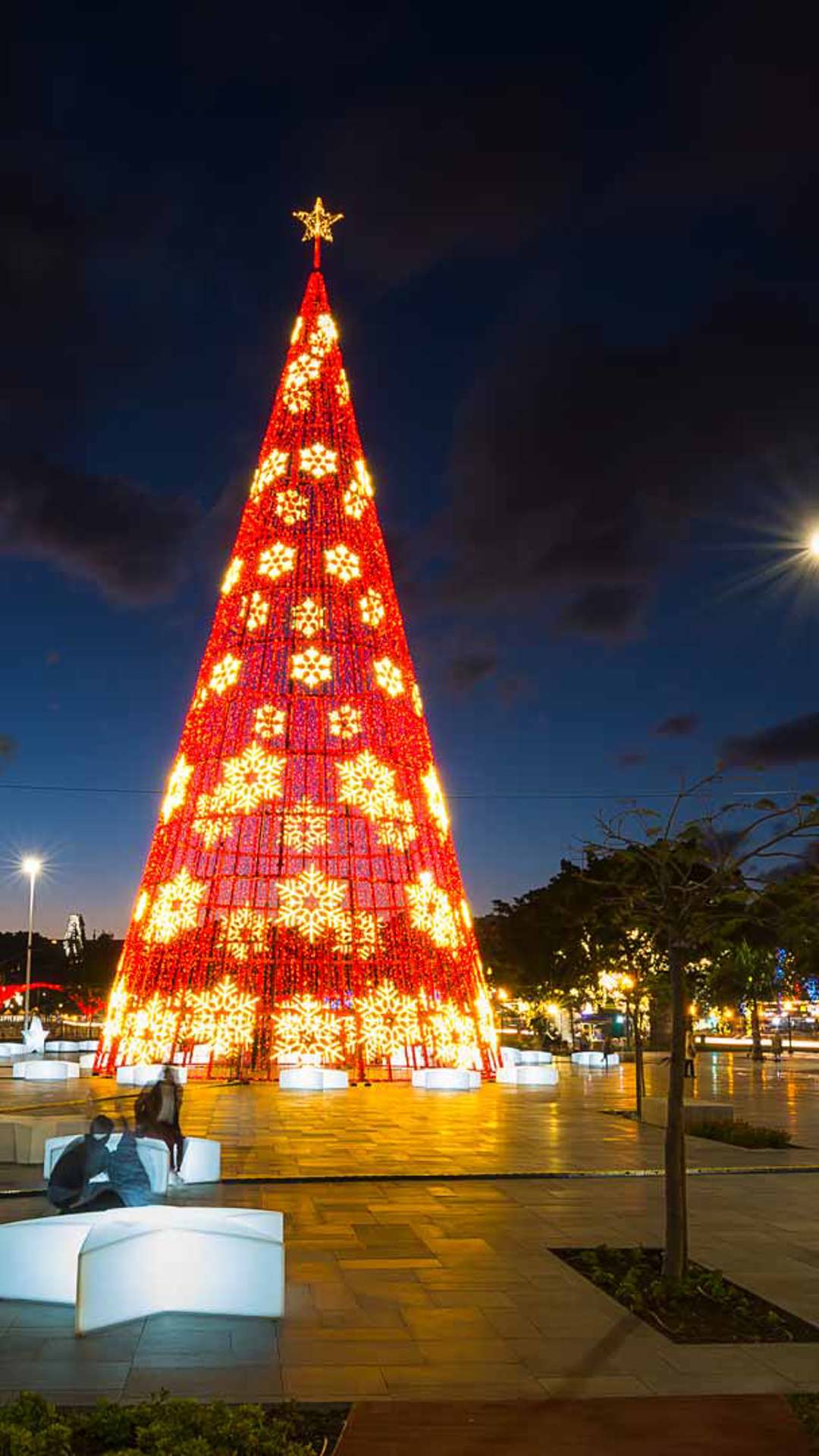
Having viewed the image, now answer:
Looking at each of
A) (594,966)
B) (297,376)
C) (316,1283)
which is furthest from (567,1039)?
(316,1283)

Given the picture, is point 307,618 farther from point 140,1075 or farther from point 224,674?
point 140,1075

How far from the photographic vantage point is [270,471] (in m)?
25.5

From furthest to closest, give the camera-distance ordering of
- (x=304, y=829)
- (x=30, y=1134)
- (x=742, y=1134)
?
(x=304, y=829), (x=742, y=1134), (x=30, y=1134)

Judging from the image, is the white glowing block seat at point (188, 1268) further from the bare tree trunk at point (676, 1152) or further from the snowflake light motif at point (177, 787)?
the snowflake light motif at point (177, 787)

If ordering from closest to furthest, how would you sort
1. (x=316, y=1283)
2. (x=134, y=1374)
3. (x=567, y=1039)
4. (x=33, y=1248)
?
(x=134, y=1374), (x=33, y=1248), (x=316, y=1283), (x=567, y=1039)

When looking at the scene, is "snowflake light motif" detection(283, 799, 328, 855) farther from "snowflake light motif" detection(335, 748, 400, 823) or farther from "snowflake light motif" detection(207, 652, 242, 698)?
"snowflake light motif" detection(207, 652, 242, 698)

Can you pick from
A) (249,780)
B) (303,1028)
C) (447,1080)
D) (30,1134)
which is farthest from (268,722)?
(30,1134)

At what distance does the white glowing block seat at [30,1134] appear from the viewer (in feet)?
46.2

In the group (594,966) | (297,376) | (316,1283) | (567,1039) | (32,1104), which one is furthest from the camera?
(567,1039)

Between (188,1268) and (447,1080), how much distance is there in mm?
17090

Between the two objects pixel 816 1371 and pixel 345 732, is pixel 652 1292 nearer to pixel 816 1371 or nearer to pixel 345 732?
pixel 816 1371

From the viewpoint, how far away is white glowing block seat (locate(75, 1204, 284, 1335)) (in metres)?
7.58

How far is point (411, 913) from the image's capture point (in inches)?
956

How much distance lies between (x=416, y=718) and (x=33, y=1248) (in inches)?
703
